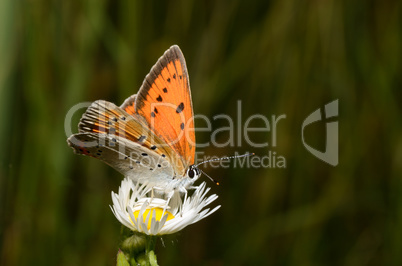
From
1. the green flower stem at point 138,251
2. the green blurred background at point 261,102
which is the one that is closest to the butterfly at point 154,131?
the green flower stem at point 138,251

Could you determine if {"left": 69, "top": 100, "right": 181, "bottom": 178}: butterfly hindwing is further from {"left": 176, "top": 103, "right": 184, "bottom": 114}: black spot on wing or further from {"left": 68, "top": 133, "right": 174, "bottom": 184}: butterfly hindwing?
{"left": 176, "top": 103, "right": 184, "bottom": 114}: black spot on wing

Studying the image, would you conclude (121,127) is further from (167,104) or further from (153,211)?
(153,211)

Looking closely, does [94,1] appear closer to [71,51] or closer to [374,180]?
[71,51]

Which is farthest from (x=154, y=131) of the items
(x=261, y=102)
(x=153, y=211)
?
(x=261, y=102)

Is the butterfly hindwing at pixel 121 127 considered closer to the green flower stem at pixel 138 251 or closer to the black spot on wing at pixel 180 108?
the black spot on wing at pixel 180 108

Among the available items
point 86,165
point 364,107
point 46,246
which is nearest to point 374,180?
point 364,107

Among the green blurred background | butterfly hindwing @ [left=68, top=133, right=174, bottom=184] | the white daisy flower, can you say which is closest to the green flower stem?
the white daisy flower
